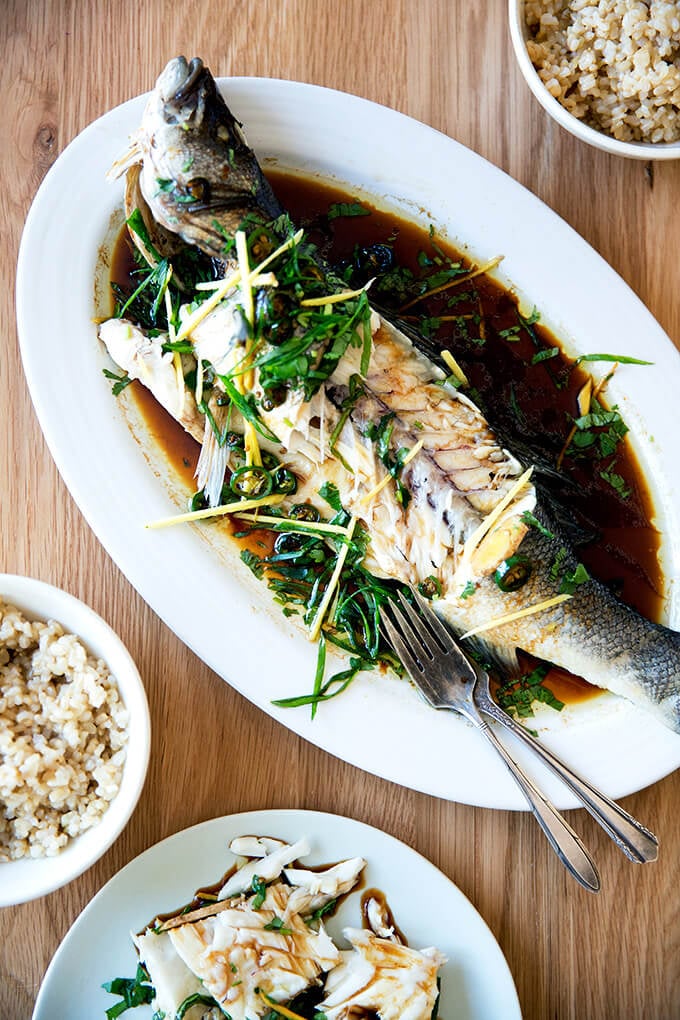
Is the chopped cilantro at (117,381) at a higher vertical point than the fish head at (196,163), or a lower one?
lower

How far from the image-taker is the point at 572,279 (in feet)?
7.93

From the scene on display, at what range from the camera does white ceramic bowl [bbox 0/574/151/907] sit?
2.18 meters

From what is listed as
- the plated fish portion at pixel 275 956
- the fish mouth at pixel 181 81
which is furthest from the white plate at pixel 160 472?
the plated fish portion at pixel 275 956

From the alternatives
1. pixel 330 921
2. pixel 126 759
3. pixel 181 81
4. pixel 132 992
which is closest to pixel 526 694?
pixel 330 921

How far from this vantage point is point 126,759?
2.24m

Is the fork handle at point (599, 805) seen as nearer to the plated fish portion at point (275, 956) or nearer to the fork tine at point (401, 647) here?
the fork tine at point (401, 647)

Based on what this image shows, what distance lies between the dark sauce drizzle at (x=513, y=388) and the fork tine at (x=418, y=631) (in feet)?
1.02

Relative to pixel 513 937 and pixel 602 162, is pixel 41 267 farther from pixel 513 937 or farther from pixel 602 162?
pixel 513 937

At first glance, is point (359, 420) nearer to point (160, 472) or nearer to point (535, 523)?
point (535, 523)

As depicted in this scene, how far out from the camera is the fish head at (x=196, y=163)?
82.9 inches

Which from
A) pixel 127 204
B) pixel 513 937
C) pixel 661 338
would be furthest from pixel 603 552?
pixel 127 204

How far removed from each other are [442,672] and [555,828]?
503 mm

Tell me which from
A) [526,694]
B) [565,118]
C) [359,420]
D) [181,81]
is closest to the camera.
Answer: [181,81]

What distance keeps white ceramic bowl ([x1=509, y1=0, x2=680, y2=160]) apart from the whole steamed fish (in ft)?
2.40
